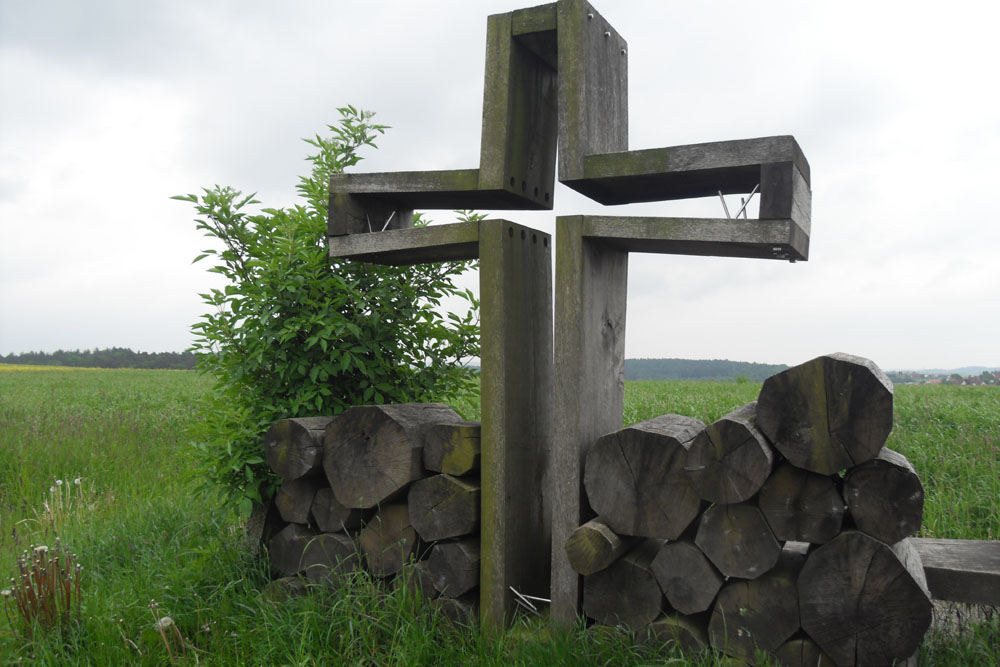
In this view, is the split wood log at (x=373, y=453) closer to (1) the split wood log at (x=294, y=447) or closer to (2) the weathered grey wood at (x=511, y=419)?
(1) the split wood log at (x=294, y=447)

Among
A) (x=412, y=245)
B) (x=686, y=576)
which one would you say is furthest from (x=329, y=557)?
(x=686, y=576)

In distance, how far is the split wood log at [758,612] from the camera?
272cm

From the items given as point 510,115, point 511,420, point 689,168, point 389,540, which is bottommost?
point 389,540

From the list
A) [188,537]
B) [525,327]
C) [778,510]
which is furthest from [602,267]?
[188,537]

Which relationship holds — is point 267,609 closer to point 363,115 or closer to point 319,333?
point 319,333

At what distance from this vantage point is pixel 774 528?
268 centimetres

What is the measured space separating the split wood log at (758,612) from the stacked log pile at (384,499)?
3.72ft

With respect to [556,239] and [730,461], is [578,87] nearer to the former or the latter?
[556,239]

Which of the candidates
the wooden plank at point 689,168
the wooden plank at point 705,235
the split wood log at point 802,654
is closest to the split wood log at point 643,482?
the split wood log at point 802,654

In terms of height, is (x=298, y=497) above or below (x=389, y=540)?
above

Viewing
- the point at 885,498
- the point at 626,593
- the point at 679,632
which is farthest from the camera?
the point at 626,593

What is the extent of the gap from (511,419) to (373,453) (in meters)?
0.69

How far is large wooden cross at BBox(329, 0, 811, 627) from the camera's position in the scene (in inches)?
122

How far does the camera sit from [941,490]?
18.1ft
